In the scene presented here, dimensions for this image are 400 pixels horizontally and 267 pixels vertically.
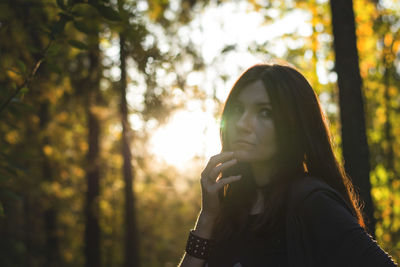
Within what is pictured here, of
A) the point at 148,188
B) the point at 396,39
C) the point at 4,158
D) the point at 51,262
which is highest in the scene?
the point at 396,39

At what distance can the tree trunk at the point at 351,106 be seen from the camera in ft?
10.1

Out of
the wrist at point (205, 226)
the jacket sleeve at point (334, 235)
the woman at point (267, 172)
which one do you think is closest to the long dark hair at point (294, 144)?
the woman at point (267, 172)

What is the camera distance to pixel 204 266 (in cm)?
230

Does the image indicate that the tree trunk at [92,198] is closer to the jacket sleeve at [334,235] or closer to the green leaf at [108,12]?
the green leaf at [108,12]

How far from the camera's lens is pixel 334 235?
1651 mm

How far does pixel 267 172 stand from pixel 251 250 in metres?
0.49

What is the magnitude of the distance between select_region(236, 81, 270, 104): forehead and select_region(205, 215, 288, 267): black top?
711mm

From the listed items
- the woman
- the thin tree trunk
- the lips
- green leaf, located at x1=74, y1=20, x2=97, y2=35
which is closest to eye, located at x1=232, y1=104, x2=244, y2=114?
the woman

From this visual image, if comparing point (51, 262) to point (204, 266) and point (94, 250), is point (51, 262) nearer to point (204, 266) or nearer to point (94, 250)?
point (94, 250)

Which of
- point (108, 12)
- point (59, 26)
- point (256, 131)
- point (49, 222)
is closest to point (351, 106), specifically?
point (256, 131)

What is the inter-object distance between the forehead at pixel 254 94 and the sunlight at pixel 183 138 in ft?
14.5

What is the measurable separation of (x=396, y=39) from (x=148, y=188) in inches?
478

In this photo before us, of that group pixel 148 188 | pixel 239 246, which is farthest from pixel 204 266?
pixel 148 188

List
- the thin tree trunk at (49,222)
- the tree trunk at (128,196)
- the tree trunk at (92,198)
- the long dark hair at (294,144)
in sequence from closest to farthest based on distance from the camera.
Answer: the long dark hair at (294,144) → the tree trunk at (128,196) → the tree trunk at (92,198) → the thin tree trunk at (49,222)
